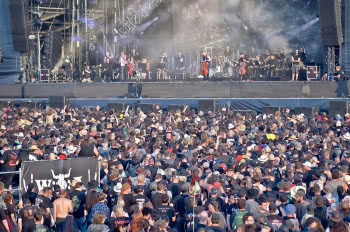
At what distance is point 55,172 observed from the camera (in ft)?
42.5

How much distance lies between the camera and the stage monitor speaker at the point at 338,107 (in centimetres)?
2516

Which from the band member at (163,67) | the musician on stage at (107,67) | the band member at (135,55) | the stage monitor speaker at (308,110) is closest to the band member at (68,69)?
the musician on stage at (107,67)

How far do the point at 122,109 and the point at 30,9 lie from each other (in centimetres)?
914

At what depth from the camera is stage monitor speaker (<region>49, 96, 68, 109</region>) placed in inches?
1158

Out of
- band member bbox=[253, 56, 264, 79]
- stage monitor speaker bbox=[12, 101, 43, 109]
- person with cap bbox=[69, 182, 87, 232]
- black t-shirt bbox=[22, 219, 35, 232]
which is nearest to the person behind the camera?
black t-shirt bbox=[22, 219, 35, 232]

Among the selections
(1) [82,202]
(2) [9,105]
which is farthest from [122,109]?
(1) [82,202]

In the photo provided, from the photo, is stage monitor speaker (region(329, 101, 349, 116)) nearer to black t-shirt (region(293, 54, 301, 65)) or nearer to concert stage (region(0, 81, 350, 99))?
concert stage (region(0, 81, 350, 99))

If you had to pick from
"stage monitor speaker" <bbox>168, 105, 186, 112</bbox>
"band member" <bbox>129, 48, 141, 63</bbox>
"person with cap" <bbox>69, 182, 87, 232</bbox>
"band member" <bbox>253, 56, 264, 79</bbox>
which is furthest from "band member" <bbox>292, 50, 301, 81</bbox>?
"person with cap" <bbox>69, 182, 87, 232</bbox>

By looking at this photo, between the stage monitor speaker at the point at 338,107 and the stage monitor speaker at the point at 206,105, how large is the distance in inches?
167

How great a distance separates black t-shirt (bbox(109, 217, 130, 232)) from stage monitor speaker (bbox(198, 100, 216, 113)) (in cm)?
1780

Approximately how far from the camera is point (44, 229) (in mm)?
9742

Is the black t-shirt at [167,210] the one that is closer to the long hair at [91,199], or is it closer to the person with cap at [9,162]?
the long hair at [91,199]

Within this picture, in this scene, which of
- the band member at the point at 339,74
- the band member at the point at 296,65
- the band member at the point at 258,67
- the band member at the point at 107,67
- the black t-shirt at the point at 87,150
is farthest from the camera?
the band member at the point at 107,67

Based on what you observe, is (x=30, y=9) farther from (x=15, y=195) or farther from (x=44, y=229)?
(x=44, y=229)
